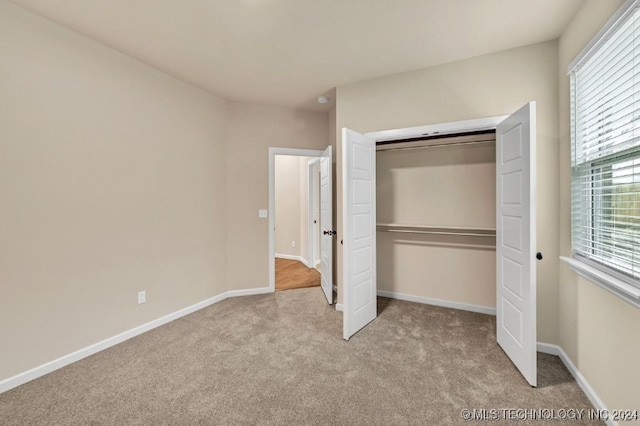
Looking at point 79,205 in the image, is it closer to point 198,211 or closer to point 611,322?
point 198,211

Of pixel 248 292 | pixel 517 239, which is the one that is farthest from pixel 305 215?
pixel 517 239

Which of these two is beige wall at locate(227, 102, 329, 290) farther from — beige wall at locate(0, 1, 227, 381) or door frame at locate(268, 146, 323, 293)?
beige wall at locate(0, 1, 227, 381)

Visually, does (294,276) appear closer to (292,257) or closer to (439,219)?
(292,257)

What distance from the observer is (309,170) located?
223 inches

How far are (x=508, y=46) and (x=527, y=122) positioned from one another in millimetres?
1084

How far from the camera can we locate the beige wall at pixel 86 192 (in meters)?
2.04

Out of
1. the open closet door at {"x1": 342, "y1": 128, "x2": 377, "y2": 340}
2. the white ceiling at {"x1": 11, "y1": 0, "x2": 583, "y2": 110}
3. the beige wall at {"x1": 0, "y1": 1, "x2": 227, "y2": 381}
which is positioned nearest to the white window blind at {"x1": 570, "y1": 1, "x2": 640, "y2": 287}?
the white ceiling at {"x1": 11, "y1": 0, "x2": 583, "y2": 110}

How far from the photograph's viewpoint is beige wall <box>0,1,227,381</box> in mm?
2039

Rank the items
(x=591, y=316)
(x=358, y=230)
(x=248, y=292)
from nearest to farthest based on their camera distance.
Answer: (x=591, y=316), (x=358, y=230), (x=248, y=292)

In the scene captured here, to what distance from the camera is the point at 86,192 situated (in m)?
2.43

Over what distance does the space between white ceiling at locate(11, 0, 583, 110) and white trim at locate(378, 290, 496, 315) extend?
2.70 m

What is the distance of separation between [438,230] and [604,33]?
217cm

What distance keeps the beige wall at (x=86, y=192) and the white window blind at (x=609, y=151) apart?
3.67 metres

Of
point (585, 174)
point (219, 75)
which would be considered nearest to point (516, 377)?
point (585, 174)
